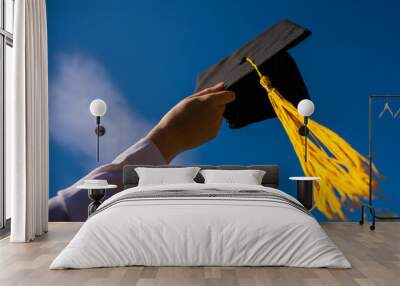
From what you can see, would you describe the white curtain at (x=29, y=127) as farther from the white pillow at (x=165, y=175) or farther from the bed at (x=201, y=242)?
the bed at (x=201, y=242)

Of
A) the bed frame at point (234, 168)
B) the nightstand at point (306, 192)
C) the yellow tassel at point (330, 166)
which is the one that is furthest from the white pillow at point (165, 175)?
the yellow tassel at point (330, 166)

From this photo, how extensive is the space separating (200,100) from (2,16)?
267 centimetres

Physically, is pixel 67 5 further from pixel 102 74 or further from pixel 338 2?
pixel 338 2

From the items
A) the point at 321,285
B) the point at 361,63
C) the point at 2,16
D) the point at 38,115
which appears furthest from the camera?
the point at 361,63

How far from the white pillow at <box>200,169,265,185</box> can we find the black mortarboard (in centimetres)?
80

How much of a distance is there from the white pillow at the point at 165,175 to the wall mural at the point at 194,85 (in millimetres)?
533

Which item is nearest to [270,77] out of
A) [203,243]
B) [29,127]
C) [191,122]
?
[191,122]

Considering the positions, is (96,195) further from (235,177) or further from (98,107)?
(235,177)

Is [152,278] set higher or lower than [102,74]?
lower

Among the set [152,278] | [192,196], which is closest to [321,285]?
[152,278]

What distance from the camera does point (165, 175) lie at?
6660mm

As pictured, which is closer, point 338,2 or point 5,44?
point 5,44

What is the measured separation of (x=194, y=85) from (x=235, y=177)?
147 centimetres

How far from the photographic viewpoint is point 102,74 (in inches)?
290
